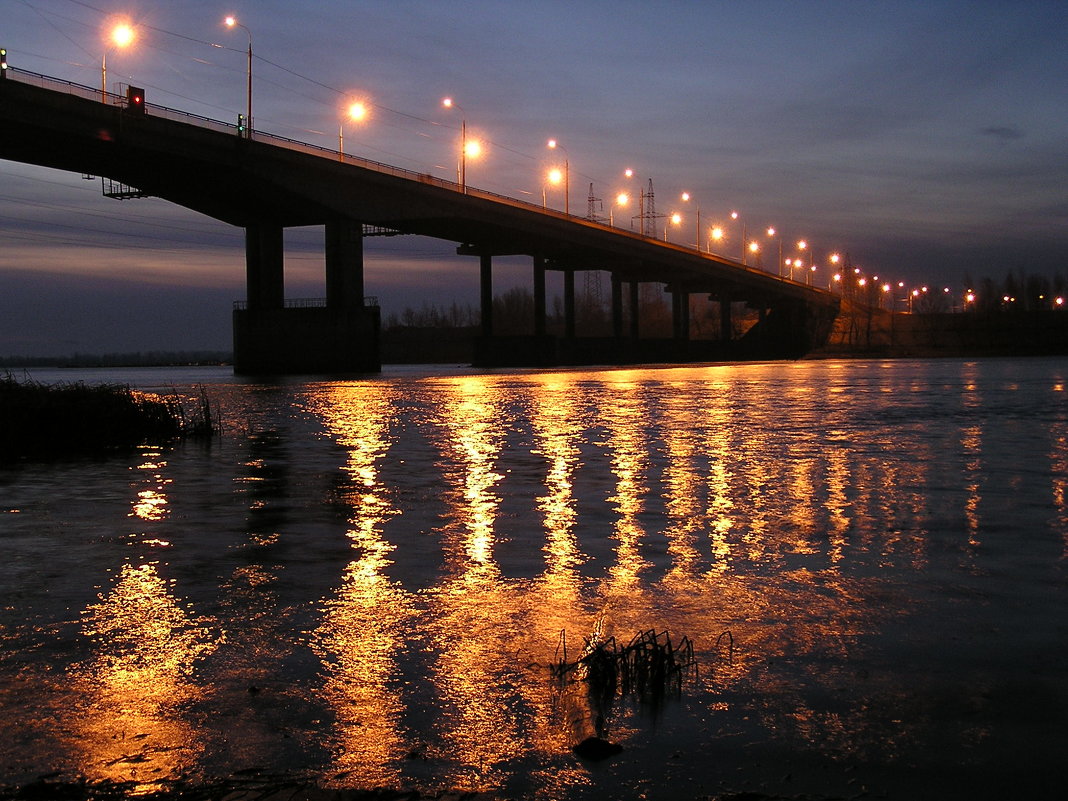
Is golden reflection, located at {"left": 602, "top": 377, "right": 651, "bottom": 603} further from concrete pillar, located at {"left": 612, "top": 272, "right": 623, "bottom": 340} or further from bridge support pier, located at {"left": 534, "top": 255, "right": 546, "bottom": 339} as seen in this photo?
concrete pillar, located at {"left": 612, "top": 272, "right": 623, "bottom": 340}

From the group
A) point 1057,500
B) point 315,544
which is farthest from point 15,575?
point 1057,500

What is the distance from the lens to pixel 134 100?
6097cm

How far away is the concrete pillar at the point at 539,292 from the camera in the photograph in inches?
4793

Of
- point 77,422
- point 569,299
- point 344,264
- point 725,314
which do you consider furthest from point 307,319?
point 725,314

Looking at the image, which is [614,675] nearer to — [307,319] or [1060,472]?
[1060,472]

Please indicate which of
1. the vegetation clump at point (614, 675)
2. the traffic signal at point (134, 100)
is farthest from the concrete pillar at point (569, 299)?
the vegetation clump at point (614, 675)

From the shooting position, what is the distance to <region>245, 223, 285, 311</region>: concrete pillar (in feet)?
285

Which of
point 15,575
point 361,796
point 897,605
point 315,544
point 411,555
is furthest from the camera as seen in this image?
point 315,544

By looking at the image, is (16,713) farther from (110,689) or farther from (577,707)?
(577,707)

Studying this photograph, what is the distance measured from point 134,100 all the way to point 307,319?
25.8 metres

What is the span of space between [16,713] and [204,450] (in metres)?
17.6

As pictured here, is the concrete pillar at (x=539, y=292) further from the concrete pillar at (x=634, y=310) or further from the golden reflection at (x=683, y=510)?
the golden reflection at (x=683, y=510)

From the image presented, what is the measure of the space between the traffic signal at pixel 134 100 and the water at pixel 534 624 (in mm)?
48714

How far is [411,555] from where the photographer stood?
10117 mm
